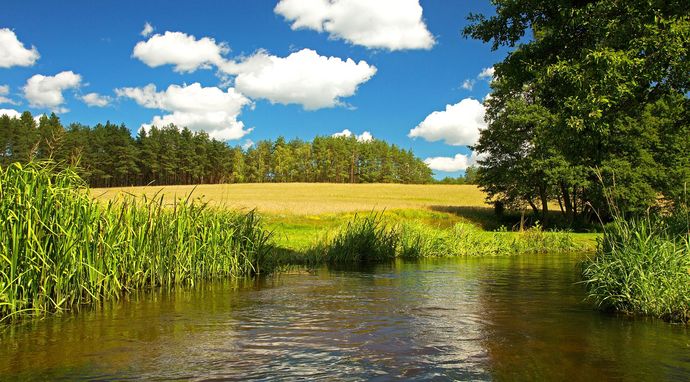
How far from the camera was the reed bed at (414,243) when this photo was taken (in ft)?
57.9

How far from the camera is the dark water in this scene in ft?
18.6

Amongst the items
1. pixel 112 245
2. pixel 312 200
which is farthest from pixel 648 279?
pixel 312 200

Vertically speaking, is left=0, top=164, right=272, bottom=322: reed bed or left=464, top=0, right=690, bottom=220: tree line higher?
left=464, top=0, right=690, bottom=220: tree line

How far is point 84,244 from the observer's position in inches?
343

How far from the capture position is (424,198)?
65.9 metres

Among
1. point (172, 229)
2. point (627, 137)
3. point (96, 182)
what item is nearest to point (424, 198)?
point (627, 137)

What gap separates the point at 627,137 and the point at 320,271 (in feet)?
104

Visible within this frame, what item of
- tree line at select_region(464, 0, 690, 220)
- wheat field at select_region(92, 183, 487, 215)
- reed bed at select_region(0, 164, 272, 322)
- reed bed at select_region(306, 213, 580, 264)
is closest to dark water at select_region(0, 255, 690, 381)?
reed bed at select_region(0, 164, 272, 322)

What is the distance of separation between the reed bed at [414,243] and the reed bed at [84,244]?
561 cm

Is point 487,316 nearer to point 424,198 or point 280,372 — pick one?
point 280,372

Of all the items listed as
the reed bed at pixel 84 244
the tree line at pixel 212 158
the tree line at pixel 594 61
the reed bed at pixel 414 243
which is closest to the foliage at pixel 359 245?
the reed bed at pixel 414 243

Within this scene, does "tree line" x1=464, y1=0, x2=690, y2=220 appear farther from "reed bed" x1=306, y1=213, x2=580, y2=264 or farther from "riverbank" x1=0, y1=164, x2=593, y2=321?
"riverbank" x1=0, y1=164, x2=593, y2=321

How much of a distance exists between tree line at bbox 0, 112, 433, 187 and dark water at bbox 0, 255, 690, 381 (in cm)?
7195

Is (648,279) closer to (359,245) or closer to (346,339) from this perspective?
(346,339)
